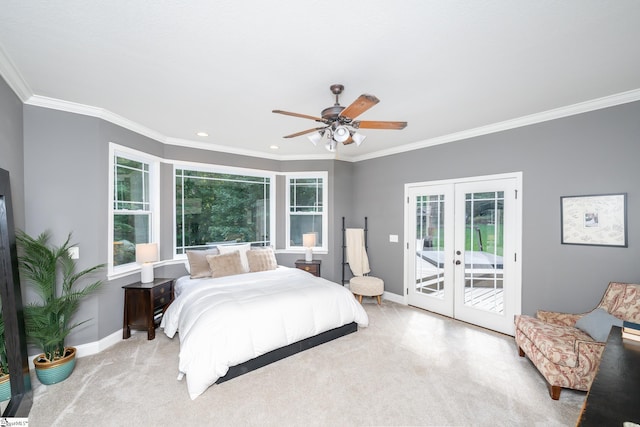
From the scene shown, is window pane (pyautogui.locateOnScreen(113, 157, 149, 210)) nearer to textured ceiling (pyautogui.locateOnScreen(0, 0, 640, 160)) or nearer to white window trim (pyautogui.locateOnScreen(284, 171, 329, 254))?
textured ceiling (pyautogui.locateOnScreen(0, 0, 640, 160))

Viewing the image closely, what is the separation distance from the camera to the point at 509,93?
2.61m

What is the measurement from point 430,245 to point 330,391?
286 cm

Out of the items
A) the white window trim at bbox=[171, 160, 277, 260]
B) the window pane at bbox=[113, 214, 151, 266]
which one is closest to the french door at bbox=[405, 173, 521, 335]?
the white window trim at bbox=[171, 160, 277, 260]

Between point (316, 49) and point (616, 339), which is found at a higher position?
point (316, 49)

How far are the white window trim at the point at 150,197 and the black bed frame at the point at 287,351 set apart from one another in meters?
1.97

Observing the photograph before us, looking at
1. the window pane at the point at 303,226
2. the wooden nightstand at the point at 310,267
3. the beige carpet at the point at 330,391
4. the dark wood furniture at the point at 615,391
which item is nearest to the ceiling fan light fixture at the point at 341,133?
the dark wood furniture at the point at 615,391

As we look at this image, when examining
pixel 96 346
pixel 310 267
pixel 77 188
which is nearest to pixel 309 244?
pixel 310 267

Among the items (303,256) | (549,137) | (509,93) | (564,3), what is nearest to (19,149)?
(303,256)

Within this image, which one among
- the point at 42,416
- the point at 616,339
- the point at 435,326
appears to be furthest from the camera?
the point at 435,326

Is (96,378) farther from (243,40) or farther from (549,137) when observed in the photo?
(549,137)

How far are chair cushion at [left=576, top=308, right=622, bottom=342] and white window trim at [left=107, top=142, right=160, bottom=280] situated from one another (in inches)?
197

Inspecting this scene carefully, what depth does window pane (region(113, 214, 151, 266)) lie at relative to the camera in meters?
3.37

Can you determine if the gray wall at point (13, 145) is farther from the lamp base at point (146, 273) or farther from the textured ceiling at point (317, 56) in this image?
Answer: the lamp base at point (146, 273)

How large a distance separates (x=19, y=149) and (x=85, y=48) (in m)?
1.54
